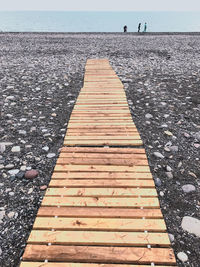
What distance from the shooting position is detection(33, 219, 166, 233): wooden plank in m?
3.88

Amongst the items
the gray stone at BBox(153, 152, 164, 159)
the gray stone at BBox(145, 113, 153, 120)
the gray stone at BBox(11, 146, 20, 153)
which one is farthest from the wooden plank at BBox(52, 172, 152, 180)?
the gray stone at BBox(145, 113, 153, 120)

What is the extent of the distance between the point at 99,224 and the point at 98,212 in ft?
0.85

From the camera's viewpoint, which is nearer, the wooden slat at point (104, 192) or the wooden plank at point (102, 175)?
the wooden slat at point (104, 192)

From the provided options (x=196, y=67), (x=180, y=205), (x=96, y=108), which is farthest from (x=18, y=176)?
(x=196, y=67)

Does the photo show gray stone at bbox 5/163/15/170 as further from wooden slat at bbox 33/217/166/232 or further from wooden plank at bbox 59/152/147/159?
wooden slat at bbox 33/217/166/232

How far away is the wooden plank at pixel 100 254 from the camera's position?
344 centimetres

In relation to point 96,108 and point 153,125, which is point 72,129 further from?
point 153,125

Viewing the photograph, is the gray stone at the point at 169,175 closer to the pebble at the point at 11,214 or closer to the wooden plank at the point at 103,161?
the wooden plank at the point at 103,161

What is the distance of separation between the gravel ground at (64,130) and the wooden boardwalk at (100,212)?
1.08ft

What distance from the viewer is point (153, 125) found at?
305 inches

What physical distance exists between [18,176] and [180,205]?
3781mm

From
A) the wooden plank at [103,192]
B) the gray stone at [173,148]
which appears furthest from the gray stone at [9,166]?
the gray stone at [173,148]

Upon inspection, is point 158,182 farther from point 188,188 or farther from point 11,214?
point 11,214

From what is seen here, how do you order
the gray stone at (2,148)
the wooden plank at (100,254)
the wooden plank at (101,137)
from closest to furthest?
the wooden plank at (100,254)
the gray stone at (2,148)
the wooden plank at (101,137)
